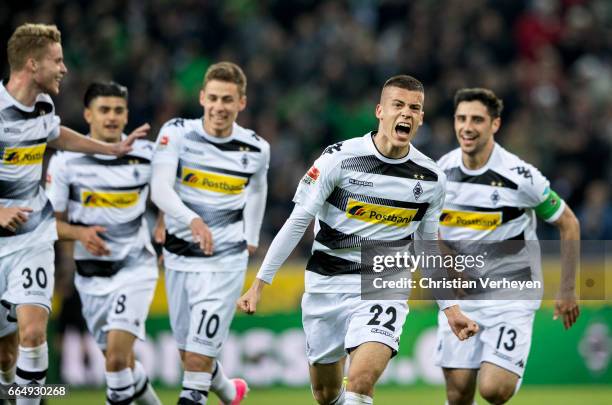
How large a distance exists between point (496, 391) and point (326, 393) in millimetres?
1485

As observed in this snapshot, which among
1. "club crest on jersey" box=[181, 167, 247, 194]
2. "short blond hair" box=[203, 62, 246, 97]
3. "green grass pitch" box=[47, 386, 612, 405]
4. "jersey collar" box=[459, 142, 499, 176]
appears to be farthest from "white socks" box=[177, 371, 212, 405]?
"green grass pitch" box=[47, 386, 612, 405]

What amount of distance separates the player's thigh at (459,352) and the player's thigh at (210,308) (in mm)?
1840

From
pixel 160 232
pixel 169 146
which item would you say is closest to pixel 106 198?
pixel 160 232

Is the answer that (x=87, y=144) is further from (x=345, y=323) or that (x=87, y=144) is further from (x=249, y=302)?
(x=345, y=323)

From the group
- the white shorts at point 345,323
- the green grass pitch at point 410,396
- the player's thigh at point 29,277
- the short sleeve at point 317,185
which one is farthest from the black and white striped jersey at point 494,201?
the green grass pitch at point 410,396

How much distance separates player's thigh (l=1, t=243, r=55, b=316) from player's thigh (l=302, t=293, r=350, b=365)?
208 centimetres

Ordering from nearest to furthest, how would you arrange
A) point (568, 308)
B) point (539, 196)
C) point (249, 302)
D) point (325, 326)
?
point (249, 302) < point (325, 326) < point (568, 308) < point (539, 196)

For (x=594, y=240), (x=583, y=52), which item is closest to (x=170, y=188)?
(x=594, y=240)

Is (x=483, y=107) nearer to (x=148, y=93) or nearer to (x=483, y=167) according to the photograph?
(x=483, y=167)

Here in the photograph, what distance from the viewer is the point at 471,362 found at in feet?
30.9

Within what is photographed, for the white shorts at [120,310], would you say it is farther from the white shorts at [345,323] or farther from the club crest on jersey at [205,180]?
the white shorts at [345,323]

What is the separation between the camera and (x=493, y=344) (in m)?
9.25

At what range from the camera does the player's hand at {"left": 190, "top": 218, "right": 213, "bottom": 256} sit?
9.03 metres

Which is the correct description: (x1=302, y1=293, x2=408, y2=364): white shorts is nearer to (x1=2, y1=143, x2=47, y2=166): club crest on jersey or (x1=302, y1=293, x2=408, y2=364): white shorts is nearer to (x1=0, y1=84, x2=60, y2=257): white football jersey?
(x1=0, y1=84, x2=60, y2=257): white football jersey
